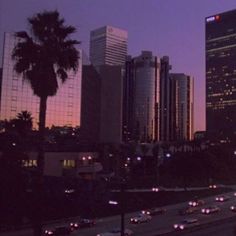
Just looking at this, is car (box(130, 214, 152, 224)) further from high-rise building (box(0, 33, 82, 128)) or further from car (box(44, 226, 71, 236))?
high-rise building (box(0, 33, 82, 128))

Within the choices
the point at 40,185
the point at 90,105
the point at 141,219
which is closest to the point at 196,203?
the point at 141,219

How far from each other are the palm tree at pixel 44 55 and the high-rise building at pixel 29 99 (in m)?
91.4

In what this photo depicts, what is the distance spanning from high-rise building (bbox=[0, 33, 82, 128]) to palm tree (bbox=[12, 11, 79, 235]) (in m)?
91.4

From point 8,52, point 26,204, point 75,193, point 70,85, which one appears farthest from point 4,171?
point 70,85

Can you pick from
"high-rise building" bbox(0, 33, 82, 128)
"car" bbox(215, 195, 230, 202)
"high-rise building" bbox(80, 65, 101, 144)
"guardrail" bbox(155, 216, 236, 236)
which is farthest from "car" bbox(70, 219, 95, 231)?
"high-rise building" bbox(80, 65, 101, 144)

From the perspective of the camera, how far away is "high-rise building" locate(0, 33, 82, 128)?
11656 centimetres

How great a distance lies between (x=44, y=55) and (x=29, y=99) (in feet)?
329

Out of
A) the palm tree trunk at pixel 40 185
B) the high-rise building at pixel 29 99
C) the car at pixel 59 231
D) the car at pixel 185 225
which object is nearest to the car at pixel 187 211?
the car at pixel 185 225

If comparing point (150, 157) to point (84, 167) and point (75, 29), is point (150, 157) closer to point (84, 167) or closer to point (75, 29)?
point (84, 167)

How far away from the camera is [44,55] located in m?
22.3

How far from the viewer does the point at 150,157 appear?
123625 millimetres

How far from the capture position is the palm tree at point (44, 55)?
22.3 metres

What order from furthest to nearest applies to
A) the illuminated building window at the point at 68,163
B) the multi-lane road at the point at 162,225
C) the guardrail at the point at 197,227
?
1. the illuminated building window at the point at 68,163
2. the multi-lane road at the point at 162,225
3. the guardrail at the point at 197,227

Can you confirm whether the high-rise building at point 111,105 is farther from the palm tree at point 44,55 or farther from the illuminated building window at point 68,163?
the palm tree at point 44,55
